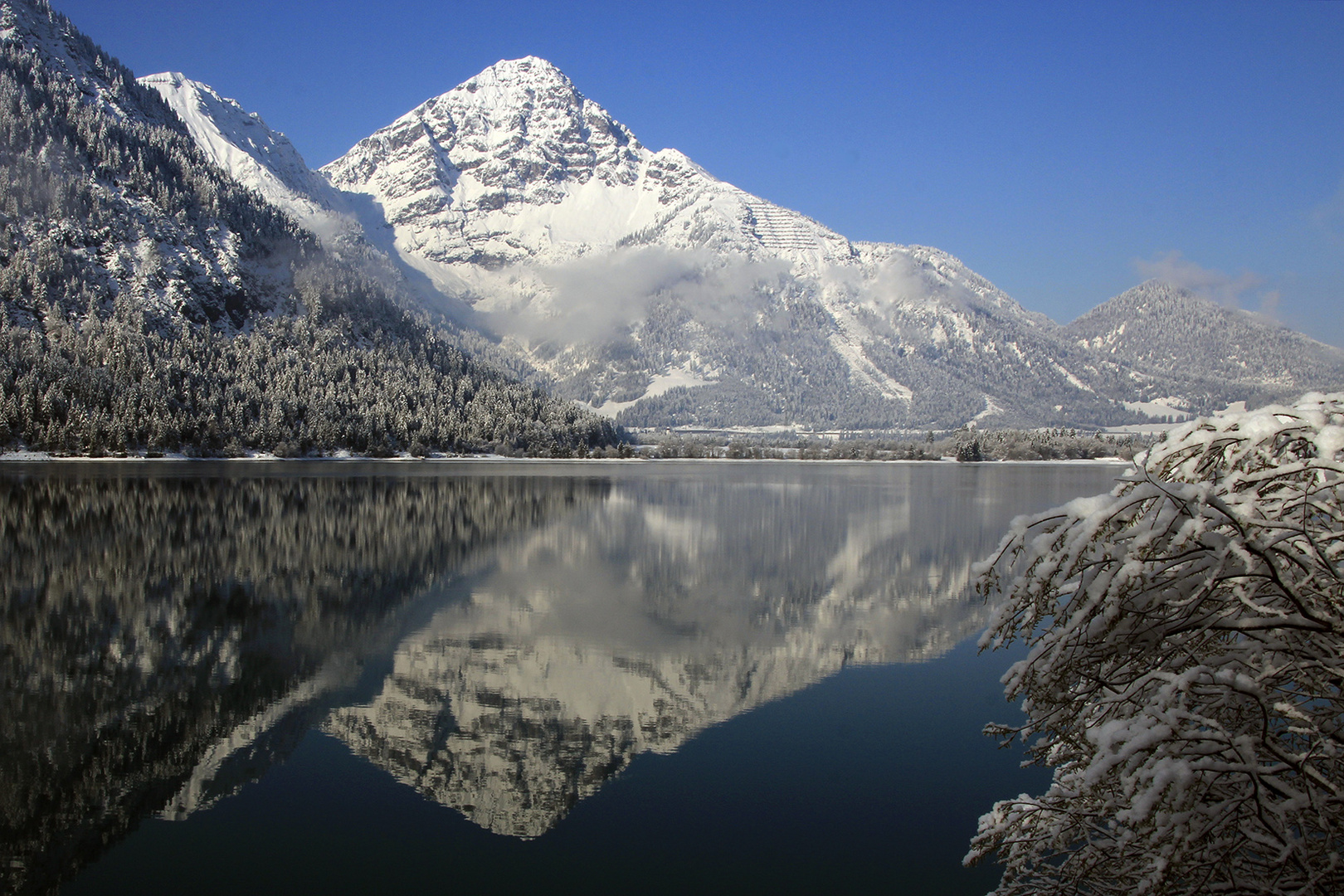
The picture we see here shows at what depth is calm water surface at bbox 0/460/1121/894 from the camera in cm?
1148

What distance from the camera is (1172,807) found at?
571cm

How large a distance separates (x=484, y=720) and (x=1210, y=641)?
42.3 feet

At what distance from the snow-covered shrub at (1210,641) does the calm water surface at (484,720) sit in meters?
5.76

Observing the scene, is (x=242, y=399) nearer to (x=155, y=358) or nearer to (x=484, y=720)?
(x=155, y=358)

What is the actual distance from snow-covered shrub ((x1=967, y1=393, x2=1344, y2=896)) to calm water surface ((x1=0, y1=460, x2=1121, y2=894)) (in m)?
5.76

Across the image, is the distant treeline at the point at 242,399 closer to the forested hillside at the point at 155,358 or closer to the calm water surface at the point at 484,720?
the forested hillside at the point at 155,358

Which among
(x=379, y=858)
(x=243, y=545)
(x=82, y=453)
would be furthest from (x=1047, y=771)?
(x=82, y=453)

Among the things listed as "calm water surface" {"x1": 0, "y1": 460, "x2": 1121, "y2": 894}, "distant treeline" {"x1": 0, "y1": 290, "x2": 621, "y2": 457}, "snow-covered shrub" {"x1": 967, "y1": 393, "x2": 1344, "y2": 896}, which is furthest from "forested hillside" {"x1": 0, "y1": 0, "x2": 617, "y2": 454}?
"snow-covered shrub" {"x1": 967, "y1": 393, "x2": 1344, "y2": 896}

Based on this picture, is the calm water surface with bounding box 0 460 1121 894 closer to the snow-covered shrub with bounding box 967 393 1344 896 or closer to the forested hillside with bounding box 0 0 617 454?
the snow-covered shrub with bounding box 967 393 1344 896

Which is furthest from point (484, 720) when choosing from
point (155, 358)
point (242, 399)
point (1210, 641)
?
point (155, 358)

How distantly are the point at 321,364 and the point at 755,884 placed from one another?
183m

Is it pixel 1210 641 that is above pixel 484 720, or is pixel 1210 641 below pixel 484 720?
above

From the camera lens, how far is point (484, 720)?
16328 mm

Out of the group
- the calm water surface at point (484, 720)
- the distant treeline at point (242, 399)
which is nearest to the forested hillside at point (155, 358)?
the distant treeline at point (242, 399)
